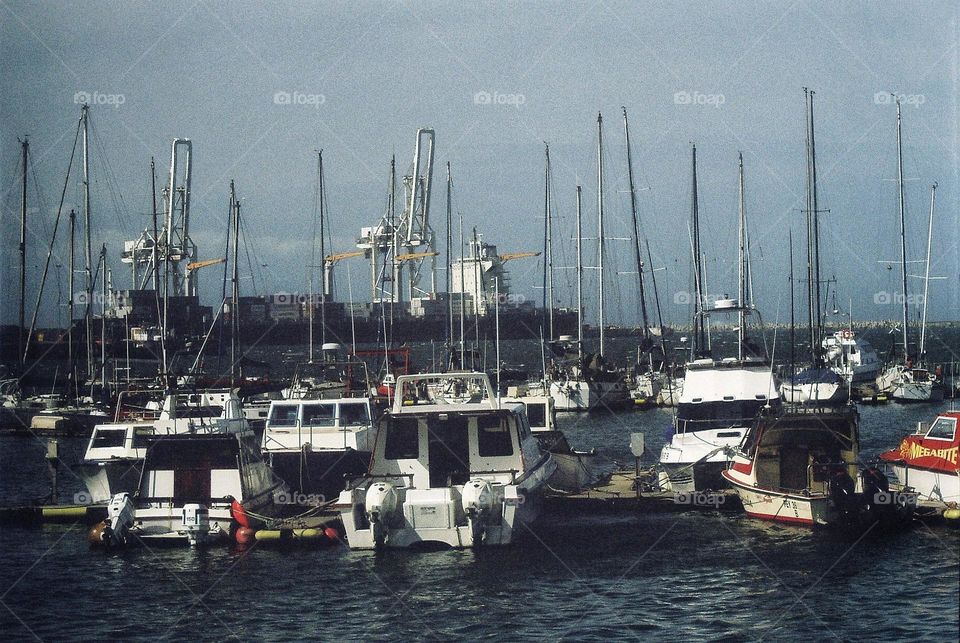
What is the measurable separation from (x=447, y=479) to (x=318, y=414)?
718cm

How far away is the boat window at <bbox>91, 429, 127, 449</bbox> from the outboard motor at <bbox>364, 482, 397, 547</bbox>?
10.5 m

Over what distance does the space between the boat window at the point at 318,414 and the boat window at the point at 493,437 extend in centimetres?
664

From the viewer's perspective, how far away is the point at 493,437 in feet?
83.2

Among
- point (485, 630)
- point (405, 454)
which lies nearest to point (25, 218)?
point (405, 454)

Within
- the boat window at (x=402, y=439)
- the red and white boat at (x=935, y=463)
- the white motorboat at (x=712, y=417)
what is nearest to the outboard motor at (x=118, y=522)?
the boat window at (x=402, y=439)

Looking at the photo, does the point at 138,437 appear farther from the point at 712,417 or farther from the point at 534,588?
the point at 712,417

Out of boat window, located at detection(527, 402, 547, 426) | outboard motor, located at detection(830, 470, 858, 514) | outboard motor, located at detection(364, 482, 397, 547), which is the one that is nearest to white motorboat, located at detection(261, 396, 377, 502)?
boat window, located at detection(527, 402, 547, 426)

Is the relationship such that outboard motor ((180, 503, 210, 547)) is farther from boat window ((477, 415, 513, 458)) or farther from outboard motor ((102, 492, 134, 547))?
boat window ((477, 415, 513, 458))

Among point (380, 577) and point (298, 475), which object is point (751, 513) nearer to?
point (380, 577)

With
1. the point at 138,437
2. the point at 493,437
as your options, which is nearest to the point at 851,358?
the point at 493,437

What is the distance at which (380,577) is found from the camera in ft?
70.6

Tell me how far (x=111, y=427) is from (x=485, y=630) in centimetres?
1577

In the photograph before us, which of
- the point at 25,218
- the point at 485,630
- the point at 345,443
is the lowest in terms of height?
the point at 485,630

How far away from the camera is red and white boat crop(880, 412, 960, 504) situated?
24812mm
